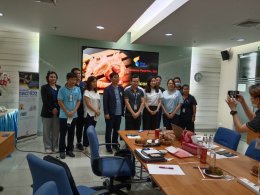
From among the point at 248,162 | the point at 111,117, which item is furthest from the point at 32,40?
the point at 248,162

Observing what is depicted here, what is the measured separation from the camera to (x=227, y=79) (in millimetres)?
6770

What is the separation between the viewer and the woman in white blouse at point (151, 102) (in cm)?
463

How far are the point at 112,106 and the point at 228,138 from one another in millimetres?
2131

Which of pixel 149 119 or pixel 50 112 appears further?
pixel 149 119

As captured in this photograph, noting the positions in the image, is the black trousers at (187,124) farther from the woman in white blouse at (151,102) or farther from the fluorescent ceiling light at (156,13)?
the fluorescent ceiling light at (156,13)

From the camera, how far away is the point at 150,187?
119 inches

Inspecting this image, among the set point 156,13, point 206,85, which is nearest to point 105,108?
point 156,13

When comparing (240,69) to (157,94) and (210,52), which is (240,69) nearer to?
(210,52)

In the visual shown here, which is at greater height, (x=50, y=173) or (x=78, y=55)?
(x=78, y=55)

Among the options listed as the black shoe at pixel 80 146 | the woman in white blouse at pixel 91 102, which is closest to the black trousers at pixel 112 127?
the woman in white blouse at pixel 91 102

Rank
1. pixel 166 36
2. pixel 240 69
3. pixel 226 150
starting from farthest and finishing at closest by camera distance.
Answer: pixel 240 69, pixel 166 36, pixel 226 150

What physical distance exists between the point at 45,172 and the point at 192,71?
20.2ft

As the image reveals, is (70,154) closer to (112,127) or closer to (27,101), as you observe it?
(112,127)

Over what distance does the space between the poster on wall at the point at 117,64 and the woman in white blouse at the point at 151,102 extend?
1638mm
